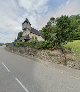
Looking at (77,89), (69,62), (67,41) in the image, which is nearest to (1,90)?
(77,89)

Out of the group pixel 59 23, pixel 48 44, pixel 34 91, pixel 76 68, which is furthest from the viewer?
pixel 59 23

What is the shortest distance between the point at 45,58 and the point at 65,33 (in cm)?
1499

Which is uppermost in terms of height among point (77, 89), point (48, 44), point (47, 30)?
point (47, 30)

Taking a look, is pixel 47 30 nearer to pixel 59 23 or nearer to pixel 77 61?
pixel 59 23

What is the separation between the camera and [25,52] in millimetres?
35406

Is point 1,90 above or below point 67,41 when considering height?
below

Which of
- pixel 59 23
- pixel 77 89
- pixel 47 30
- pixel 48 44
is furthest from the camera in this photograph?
pixel 47 30

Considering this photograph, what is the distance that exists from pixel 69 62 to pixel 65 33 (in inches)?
835

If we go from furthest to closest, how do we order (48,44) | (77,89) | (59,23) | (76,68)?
(59,23) < (48,44) < (76,68) < (77,89)

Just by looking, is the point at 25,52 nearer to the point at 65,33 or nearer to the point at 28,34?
the point at 65,33

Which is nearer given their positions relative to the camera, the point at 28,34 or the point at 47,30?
the point at 47,30

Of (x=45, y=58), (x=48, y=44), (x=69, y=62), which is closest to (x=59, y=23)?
(x=48, y=44)

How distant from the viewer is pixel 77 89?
8.58 meters

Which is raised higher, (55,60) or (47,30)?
(47,30)
